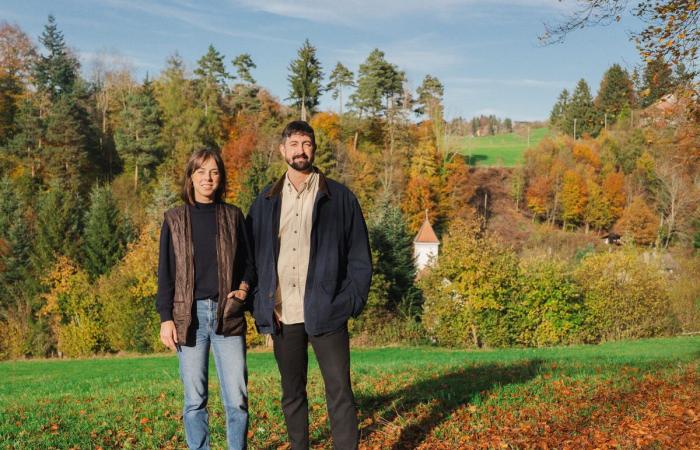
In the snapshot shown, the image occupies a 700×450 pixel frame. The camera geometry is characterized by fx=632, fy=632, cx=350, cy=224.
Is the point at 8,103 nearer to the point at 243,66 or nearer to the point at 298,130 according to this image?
the point at 243,66

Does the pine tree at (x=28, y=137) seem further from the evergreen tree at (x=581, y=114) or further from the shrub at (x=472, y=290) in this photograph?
the evergreen tree at (x=581, y=114)

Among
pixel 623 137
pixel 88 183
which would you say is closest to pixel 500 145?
pixel 623 137

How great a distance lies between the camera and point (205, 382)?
491cm

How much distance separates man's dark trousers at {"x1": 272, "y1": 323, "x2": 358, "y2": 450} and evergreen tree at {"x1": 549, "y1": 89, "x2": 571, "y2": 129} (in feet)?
331

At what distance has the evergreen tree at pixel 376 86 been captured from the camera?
6981cm

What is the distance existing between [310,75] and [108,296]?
38.8 m

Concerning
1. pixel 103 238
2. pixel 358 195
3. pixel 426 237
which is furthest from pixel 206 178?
pixel 358 195

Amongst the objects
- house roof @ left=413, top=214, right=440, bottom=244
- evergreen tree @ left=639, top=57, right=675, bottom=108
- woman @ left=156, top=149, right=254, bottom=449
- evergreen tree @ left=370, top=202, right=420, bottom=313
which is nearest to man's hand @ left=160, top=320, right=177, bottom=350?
woman @ left=156, top=149, right=254, bottom=449

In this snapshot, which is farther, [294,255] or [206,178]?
[206,178]

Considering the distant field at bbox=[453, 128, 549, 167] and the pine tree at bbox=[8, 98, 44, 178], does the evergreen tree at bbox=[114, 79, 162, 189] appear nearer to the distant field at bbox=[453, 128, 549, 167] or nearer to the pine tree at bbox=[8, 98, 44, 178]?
the pine tree at bbox=[8, 98, 44, 178]

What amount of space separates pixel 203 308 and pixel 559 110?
353ft

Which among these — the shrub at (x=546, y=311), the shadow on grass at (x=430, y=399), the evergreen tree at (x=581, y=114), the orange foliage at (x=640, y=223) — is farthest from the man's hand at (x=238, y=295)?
the evergreen tree at (x=581, y=114)

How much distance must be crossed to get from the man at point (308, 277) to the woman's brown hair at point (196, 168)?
353 millimetres

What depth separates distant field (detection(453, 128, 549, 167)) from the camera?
91812 millimetres
